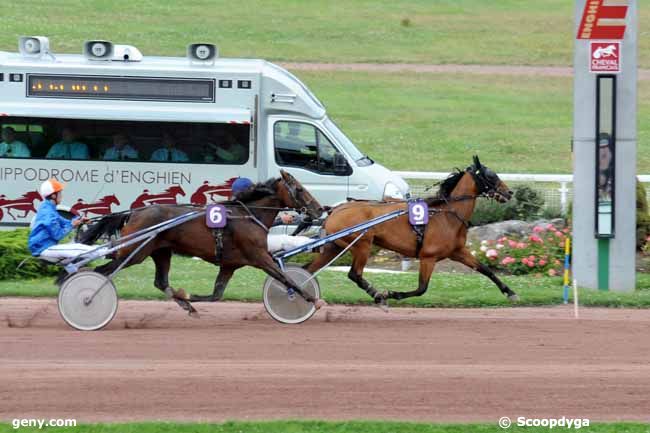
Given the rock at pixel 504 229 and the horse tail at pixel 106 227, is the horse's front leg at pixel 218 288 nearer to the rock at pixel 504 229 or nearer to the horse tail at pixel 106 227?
the horse tail at pixel 106 227

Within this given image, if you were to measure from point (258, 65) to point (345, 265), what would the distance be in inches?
132

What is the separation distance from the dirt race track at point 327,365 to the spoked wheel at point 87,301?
0.65 feet

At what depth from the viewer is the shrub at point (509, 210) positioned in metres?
19.9

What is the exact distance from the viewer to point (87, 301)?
1234cm

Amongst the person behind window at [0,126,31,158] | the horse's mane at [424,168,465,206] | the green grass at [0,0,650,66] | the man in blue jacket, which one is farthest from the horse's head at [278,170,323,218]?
the green grass at [0,0,650,66]

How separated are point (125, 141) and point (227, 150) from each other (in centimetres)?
153

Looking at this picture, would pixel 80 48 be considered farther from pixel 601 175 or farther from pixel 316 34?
pixel 601 175

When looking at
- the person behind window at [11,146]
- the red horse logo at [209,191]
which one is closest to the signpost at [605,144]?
the red horse logo at [209,191]

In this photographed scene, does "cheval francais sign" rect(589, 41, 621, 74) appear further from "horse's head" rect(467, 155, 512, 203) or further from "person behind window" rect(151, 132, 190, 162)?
"person behind window" rect(151, 132, 190, 162)

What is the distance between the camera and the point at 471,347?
39.3ft

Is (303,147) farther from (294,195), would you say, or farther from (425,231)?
(294,195)

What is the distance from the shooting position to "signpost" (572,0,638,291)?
15.4 meters

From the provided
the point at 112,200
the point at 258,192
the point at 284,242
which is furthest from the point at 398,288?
the point at 112,200

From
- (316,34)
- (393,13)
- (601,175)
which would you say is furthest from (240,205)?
(393,13)
